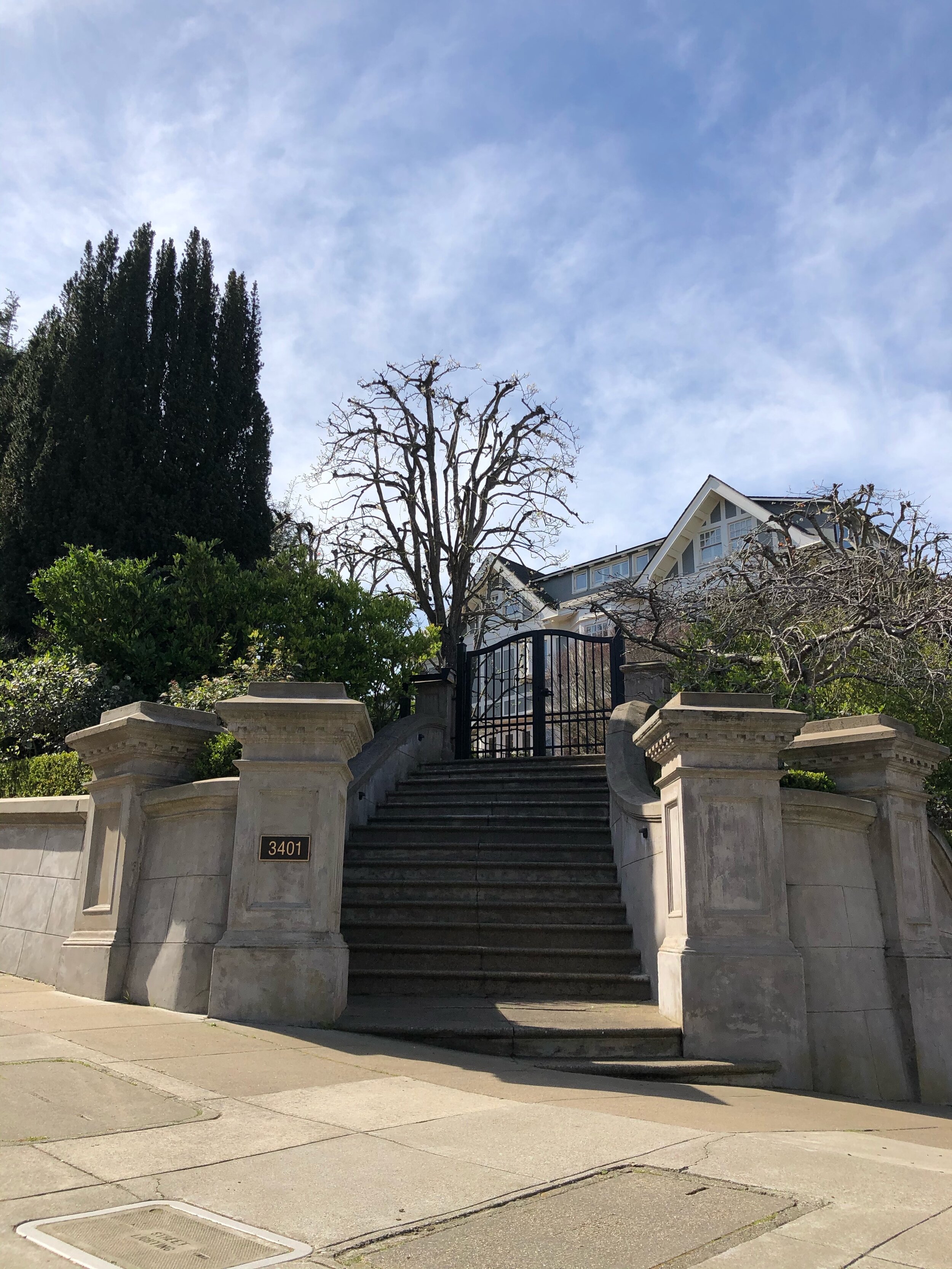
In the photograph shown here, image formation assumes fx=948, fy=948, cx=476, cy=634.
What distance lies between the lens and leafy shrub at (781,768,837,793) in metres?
8.05

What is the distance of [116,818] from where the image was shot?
330 inches

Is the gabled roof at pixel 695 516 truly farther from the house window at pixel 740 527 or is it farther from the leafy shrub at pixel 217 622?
the leafy shrub at pixel 217 622

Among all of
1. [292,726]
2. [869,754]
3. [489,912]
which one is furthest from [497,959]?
→ [869,754]

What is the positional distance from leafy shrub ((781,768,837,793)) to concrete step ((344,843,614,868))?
2.66m

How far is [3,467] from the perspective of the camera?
61.5ft

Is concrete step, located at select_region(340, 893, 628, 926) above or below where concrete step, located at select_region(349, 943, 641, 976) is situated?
above

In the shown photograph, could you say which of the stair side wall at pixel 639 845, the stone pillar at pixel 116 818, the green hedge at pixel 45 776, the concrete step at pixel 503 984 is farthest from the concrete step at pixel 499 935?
the green hedge at pixel 45 776

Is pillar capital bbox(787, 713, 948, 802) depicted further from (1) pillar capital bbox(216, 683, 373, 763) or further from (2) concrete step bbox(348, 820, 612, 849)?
(1) pillar capital bbox(216, 683, 373, 763)

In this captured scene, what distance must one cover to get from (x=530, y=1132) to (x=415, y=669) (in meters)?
11.8

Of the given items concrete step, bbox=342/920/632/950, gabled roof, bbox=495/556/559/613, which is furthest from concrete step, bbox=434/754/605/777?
gabled roof, bbox=495/556/559/613

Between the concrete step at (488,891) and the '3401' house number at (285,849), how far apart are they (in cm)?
253

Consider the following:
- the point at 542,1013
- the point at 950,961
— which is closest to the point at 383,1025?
the point at 542,1013

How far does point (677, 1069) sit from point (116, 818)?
202 inches

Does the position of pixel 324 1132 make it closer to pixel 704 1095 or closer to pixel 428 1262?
pixel 428 1262
